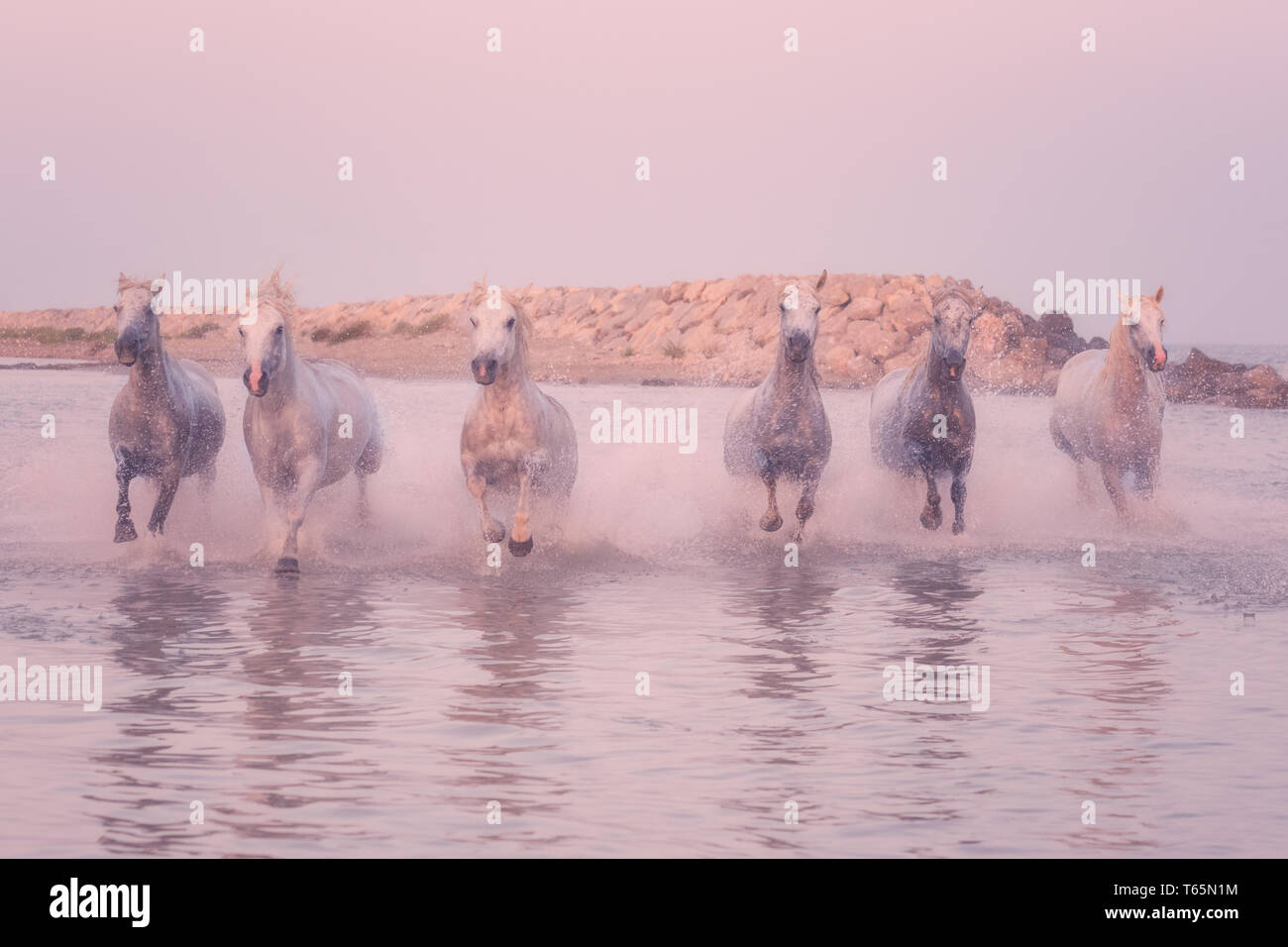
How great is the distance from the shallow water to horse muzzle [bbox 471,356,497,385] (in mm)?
1398

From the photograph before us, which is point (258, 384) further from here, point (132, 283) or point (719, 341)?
point (719, 341)

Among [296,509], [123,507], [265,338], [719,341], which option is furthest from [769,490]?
[719,341]

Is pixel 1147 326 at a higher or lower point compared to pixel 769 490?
higher

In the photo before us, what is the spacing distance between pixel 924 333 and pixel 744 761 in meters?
35.3

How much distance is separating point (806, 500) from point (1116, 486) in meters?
3.11

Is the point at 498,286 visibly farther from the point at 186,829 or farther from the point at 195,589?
the point at 186,829

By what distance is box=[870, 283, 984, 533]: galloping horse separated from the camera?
12680mm

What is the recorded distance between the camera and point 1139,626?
377 inches

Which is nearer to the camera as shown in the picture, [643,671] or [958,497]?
[643,671]

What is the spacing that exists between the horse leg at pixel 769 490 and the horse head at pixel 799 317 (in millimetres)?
1018

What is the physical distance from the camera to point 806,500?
12.9 metres

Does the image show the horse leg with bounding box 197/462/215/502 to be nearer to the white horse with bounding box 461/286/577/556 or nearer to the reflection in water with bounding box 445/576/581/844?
the white horse with bounding box 461/286/577/556

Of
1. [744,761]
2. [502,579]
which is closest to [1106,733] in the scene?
[744,761]
